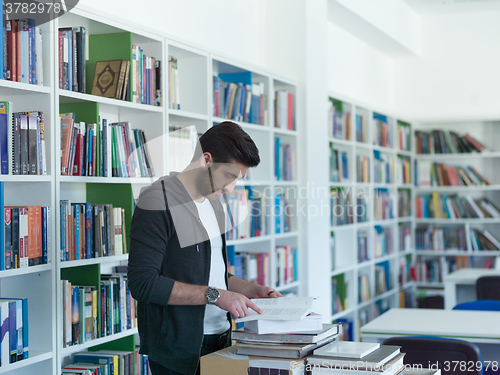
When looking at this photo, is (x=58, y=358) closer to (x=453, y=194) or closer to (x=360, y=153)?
(x=360, y=153)

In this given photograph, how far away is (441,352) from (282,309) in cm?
90

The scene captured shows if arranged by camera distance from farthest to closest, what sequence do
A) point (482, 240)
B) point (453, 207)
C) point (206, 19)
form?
point (453, 207), point (482, 240), point (206, 19)

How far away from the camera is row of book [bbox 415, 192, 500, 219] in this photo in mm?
6074

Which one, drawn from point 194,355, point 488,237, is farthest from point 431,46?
point 194,355

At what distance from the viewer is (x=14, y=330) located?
2047 millimetres

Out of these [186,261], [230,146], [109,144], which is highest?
[109,144]

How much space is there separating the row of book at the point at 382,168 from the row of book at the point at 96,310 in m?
3.60

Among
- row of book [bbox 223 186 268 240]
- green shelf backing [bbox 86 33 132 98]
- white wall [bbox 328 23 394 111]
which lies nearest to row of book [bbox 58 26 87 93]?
green shelf backing [bbox 86 33 132 98]

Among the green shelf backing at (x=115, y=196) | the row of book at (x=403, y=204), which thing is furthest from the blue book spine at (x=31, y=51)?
the row of book at (x=403, y=204)

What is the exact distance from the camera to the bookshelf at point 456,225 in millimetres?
6117

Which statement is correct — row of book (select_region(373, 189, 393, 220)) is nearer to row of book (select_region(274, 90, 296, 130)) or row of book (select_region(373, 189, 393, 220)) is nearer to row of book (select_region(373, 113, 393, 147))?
row of book (select_region(373, 113, 393, 147))

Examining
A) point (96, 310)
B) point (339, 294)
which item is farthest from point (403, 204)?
point (96, 310)

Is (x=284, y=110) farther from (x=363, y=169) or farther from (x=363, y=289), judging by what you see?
(x=363, y=289)

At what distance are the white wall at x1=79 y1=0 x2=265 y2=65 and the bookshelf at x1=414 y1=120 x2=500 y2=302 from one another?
2.99 meters
